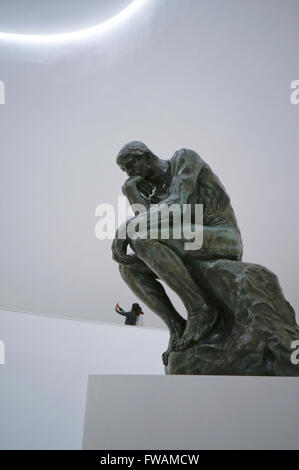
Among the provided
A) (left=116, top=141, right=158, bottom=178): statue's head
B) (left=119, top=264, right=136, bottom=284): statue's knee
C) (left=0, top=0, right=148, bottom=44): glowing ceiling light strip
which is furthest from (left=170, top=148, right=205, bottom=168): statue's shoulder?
(left=0, top=0, right=148, bottom=44): glowing ceiling light strip

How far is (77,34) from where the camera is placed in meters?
10.5

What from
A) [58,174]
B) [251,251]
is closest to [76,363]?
[251,251]

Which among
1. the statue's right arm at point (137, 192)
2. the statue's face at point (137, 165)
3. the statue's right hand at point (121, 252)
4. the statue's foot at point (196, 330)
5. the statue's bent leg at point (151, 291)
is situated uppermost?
the statue's face at point (137, 165)

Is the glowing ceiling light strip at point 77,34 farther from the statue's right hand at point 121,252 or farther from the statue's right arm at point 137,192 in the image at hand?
the statue's right hand at point 121,252

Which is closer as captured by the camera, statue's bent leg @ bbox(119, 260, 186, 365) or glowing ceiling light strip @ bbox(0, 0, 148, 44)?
statue's bent leg @ bbox(119, 260, 186, 365)

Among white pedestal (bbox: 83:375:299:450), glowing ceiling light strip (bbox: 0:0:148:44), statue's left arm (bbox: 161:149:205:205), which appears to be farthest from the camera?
glowing ceiling light strip (bbox: 0:0:148:44)

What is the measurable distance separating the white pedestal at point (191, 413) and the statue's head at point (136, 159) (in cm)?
147

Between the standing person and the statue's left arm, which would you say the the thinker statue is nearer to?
the statue's left arm

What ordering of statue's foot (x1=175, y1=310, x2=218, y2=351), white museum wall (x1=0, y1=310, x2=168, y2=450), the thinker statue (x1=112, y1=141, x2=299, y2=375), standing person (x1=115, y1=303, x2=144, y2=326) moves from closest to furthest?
the thinker statue (x1=112, y1=141, x2=299, y2=375), statue's foot (x1=175, y1=310, x2=218, y2=351), white museum wall (x1=0, y1=310, x2=168, y2=450), standing person (x1=115, y1=303, x2=144, y2=326)

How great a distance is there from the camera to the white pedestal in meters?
2.16

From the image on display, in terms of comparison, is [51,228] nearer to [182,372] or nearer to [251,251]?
[251,251]

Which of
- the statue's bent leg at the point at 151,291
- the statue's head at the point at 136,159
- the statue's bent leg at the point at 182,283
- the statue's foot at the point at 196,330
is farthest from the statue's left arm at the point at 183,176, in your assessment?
the statue's foot at the point at 196,330

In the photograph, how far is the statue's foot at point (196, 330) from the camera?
2830 mm

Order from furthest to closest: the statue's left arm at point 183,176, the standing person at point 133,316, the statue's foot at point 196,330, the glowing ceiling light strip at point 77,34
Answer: the glowing ceiling light strip at point 77,34, the standing person at point 133,316, the statue's left arm at point 183,176, the statue's foot at point 196,330
